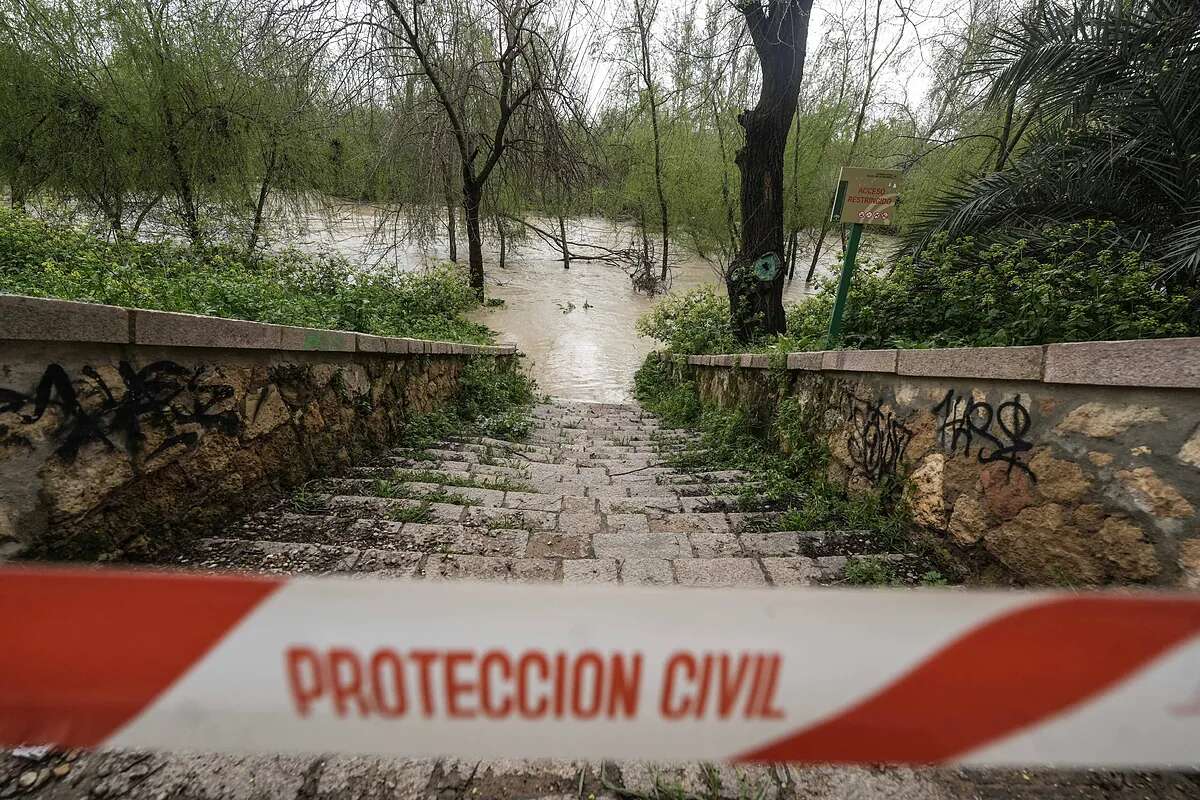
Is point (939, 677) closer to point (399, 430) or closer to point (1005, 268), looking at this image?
point (1005, 268)

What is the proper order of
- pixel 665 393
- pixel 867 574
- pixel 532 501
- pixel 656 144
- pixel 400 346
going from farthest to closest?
1. pixel 656 144
2. pixel 665 393
3. pixel 400 346
4. pixel 532 501
5. pixel 867 574

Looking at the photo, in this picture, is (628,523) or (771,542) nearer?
(771,542)

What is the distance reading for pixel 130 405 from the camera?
1778mm

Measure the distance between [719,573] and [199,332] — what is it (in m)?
2.35

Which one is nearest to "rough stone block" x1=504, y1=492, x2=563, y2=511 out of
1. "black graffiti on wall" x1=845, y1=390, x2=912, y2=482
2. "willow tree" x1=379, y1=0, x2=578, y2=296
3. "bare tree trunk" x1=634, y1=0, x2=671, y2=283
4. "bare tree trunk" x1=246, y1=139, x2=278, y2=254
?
"black graffiti on wall" x1=845, y1=390, x2=912, y2=482

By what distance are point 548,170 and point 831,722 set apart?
11.5m

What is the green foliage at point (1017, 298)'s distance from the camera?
2.29m

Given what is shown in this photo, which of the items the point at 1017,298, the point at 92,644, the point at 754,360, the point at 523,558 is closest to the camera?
the point at 92,644

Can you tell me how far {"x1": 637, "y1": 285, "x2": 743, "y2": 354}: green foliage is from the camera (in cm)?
740

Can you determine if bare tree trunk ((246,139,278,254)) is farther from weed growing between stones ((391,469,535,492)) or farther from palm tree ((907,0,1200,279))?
palm tree ((907,0,1200,279))

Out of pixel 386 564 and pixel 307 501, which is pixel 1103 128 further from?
pixel 307 501

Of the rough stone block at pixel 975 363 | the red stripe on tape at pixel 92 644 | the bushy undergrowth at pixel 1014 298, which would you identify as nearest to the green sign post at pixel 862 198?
the bushy undergrowth at pixel 1014 298

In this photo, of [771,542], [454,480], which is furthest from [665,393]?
[771,542]

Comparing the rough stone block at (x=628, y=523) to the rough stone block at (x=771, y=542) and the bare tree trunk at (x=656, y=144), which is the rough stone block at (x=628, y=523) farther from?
the bare tree trunk at (x=656, y=144)
